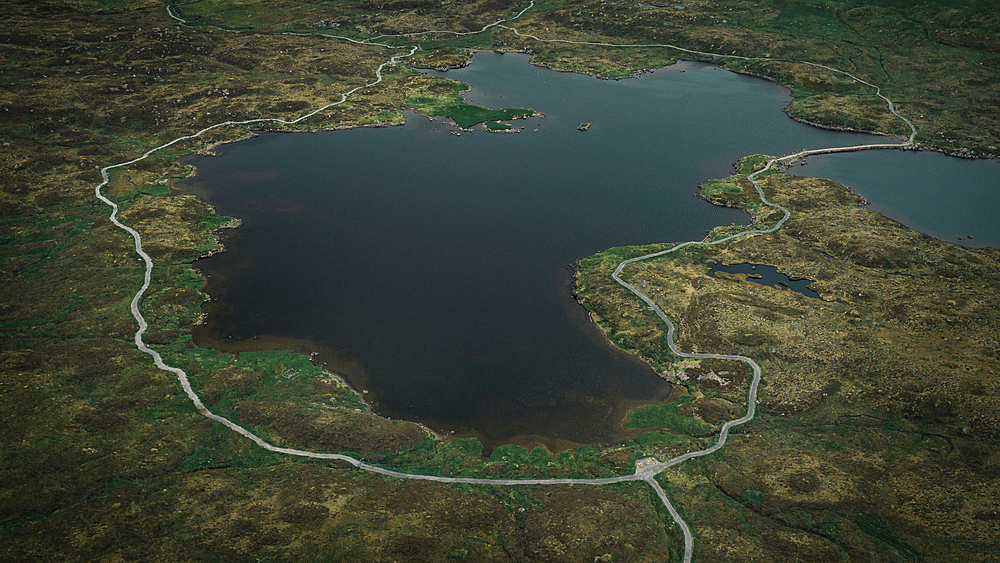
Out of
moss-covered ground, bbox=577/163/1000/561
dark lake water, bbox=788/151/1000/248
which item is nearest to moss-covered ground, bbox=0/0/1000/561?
moss-covered ground, bbox=577/163/1000/561

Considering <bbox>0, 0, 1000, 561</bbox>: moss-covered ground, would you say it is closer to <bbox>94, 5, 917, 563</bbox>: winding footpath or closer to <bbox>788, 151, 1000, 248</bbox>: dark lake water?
<bbox>94, 5, 917, 563</bbox>: winding footpath

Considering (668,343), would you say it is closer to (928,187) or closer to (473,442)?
(473,442)

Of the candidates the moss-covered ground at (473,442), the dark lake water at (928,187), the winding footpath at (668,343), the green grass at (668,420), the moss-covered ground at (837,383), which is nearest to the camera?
the moss-covered ground at (473,442)

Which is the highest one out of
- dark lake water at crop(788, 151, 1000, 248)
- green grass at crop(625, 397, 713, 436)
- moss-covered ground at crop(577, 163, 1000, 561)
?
dark lake water at crop(788, 151, 1000, 248)

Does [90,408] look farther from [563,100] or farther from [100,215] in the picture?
[563,100]

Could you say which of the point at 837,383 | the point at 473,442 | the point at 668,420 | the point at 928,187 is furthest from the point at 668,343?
the point at 928,187

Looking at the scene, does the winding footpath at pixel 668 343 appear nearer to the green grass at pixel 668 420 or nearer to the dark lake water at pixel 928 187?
the green grass at pixel 668 420

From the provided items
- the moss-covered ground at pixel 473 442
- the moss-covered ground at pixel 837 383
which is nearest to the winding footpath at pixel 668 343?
the moss-covered ground at pixel 473 442

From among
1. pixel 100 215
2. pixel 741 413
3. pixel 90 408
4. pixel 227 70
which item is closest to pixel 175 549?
pixel 90 408

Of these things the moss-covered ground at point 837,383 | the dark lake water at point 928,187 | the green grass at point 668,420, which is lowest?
the green grass at point 668,420
